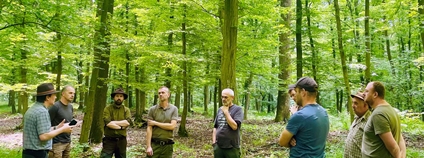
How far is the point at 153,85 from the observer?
39.5 feet

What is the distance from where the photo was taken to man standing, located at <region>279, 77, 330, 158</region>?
2.77 meters

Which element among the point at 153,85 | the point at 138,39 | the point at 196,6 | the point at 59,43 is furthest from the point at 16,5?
the point at 153,85

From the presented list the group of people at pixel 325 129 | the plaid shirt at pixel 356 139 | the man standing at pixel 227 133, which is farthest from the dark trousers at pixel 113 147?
the plaid shirt at pixel 356 139

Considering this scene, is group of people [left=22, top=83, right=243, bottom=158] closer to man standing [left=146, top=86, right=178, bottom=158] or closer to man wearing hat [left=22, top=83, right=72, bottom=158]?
man standing [left=146, top=86, right=178, bottom=158]

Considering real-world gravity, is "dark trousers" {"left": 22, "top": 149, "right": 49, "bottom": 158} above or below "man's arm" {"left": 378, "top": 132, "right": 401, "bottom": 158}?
below

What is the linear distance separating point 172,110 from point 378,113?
3141 mm

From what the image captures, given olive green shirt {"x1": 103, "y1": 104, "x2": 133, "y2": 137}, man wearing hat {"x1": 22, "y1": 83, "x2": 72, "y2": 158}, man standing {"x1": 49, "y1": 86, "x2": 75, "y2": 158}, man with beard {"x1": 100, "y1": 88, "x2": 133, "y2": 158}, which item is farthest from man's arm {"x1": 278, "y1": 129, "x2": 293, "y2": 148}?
man standing {"x1": 49, "y1": 86, "x2": 75, "y2": 158}

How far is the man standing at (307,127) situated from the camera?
2773 mm

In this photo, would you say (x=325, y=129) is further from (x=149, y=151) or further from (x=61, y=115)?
(x=61, y=115)

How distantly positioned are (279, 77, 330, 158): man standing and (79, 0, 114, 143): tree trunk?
5693 mm

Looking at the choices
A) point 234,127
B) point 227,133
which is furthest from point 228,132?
point 234,127

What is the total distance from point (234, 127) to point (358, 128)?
1.80 meters

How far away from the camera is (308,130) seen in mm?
2779

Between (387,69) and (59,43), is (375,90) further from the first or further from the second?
(387,69)
